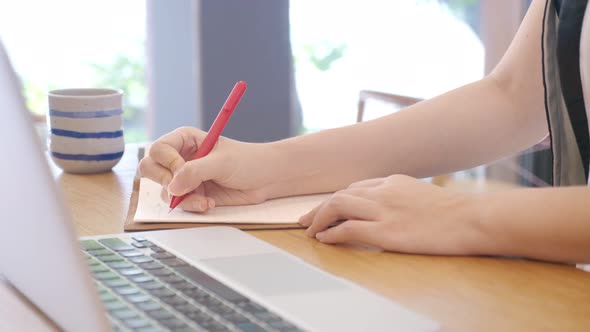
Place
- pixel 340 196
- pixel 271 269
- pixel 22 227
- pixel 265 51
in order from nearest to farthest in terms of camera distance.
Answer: pixel 22 227 → pixel 271 269 → pixel 340 196 → pixel 265 51

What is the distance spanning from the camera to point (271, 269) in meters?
0.73

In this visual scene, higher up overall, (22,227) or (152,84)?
(22,227)

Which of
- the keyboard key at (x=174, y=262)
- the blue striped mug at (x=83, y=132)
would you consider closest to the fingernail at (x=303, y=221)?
the keyboard key at (x=174, y=262)

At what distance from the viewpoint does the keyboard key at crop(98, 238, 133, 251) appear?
785 millimetres

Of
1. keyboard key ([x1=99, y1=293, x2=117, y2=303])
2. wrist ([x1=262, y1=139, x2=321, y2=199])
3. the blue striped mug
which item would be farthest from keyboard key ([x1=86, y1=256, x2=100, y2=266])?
the blue striped mug

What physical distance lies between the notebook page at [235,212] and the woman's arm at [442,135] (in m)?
0.04

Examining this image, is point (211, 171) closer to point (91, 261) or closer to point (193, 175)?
point (193, 175)

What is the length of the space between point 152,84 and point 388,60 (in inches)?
38.7

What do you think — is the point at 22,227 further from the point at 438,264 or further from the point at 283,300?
the point at 438,264

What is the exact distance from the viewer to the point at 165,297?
2.07ft

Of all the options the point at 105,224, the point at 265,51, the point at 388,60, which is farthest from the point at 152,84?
the point at 105,224

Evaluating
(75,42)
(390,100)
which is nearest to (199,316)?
(390,100)

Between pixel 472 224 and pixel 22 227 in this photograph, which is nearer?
pixel 22 227

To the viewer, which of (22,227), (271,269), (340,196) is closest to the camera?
(22,227)
